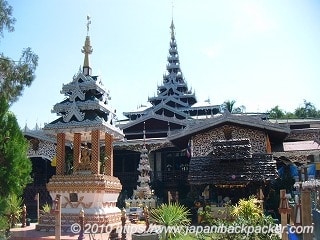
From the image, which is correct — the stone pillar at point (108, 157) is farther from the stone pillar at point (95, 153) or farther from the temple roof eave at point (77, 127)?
the stone pillar at point (95, 153)

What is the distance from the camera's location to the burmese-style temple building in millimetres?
14227

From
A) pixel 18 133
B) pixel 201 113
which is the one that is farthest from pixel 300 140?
pixel 18 133

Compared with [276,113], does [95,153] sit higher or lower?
lower

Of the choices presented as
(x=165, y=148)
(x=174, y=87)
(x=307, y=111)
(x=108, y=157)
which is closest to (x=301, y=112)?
(x=307, y=111)

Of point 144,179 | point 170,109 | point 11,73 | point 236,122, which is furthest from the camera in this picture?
point 170,109

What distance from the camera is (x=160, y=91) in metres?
42.3

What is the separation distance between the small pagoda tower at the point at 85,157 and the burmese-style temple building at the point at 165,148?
0.11ft

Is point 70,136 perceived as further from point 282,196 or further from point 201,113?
point 201,113

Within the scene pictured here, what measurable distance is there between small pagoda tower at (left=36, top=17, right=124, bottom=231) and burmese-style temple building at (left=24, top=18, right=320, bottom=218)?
3cm

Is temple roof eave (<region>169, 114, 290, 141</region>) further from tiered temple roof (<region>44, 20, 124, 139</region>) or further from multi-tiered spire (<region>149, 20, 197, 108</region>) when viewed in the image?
multi-tiered spire (<region>149, 20, 197, 108</region>)

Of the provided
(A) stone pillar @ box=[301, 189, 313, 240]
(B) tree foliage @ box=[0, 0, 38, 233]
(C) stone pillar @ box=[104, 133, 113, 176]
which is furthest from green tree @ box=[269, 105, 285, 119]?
(A) stone pillar @ box=[301, 189, 313, 240]

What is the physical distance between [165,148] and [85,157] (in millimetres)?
15062

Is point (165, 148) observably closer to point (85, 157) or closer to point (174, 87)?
point (174, 87)

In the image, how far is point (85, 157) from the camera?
14570 millimetres
